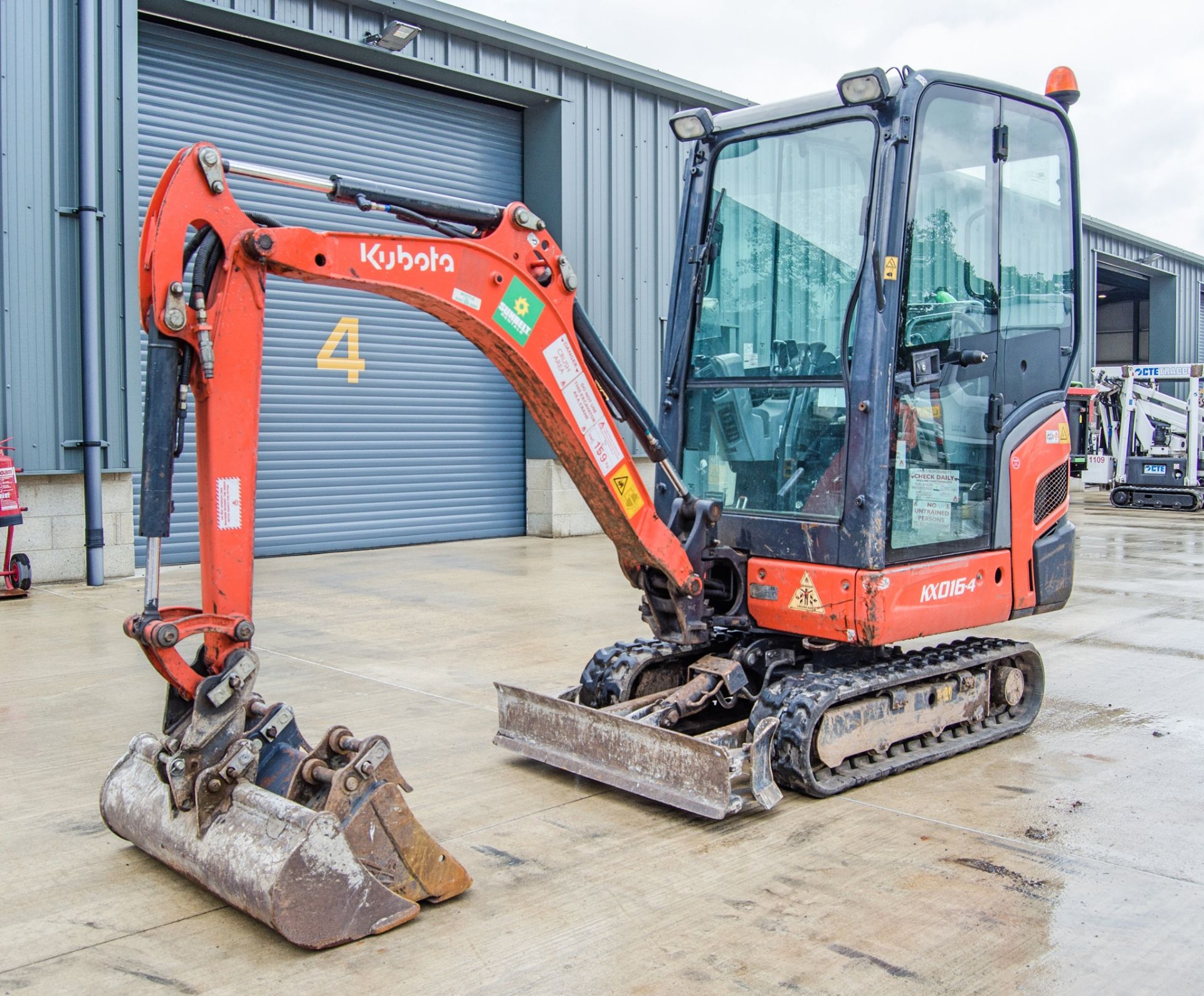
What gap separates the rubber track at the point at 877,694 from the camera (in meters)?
4.91

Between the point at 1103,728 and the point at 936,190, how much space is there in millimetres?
2906

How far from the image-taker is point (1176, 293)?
32969 millimetres

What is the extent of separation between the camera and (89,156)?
10.7 meters

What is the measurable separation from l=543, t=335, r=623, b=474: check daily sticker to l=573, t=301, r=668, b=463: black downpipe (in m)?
0.12

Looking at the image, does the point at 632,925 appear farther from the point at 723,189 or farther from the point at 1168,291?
the point at 1168,291

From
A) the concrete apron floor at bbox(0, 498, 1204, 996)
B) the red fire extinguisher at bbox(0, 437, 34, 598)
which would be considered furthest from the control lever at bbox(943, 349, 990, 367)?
the red fire extinguisher at bbox(0, 437, 34, 598)

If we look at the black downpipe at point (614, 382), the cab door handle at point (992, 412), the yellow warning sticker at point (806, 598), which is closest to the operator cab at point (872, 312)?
the cab door handle at point (992, 412)

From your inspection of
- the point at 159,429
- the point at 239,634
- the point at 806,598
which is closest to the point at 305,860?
the point at 239,634

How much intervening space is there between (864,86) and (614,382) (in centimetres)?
163

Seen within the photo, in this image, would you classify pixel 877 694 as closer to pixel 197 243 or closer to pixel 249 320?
pixel 249 320

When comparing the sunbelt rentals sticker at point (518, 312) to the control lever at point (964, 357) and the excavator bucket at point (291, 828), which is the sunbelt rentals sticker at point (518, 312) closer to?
the excavator bucket at point (291, 828)

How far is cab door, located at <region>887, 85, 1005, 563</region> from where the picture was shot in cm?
523

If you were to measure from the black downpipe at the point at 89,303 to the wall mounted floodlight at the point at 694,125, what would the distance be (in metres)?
6.88

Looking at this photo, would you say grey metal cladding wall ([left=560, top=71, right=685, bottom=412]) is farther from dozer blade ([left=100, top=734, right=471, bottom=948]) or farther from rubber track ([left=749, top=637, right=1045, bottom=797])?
dozer blade ([left=100, top=734, right=471, bottom=948])
